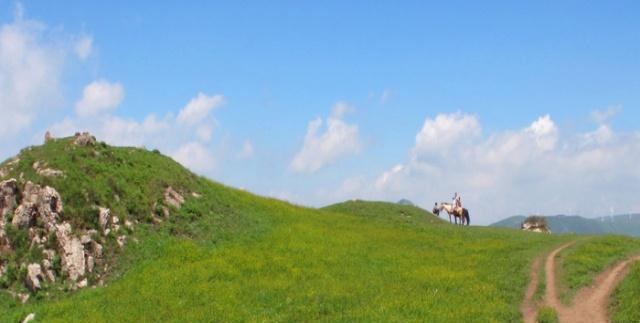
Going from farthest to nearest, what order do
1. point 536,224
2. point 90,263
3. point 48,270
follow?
point 536,224
point 90,263
point 48,270

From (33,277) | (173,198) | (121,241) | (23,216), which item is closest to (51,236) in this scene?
(23,216)

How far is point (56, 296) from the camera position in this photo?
34.7 metres

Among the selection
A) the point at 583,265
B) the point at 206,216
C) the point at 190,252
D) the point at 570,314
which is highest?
the point at 206,216

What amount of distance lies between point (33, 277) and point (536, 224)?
6146cm

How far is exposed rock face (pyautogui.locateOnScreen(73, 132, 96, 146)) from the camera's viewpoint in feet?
157

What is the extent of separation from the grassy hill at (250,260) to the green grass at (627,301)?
0.54 m

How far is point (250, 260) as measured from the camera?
130 feet

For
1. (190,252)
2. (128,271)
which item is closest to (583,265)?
(190,252)

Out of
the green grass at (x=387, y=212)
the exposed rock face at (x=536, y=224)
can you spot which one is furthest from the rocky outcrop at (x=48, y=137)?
the exposed rock face at (x=536, y=224)

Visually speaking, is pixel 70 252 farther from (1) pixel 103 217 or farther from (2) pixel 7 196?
(2) pixel 7 196

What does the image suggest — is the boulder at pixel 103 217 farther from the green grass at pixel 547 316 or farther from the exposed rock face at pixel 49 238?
the green grass at pixel 547 316

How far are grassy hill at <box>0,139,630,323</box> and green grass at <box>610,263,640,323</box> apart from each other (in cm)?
54

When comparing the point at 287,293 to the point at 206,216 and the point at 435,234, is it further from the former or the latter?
the point at 435,234

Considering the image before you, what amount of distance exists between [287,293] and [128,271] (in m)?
11.6
